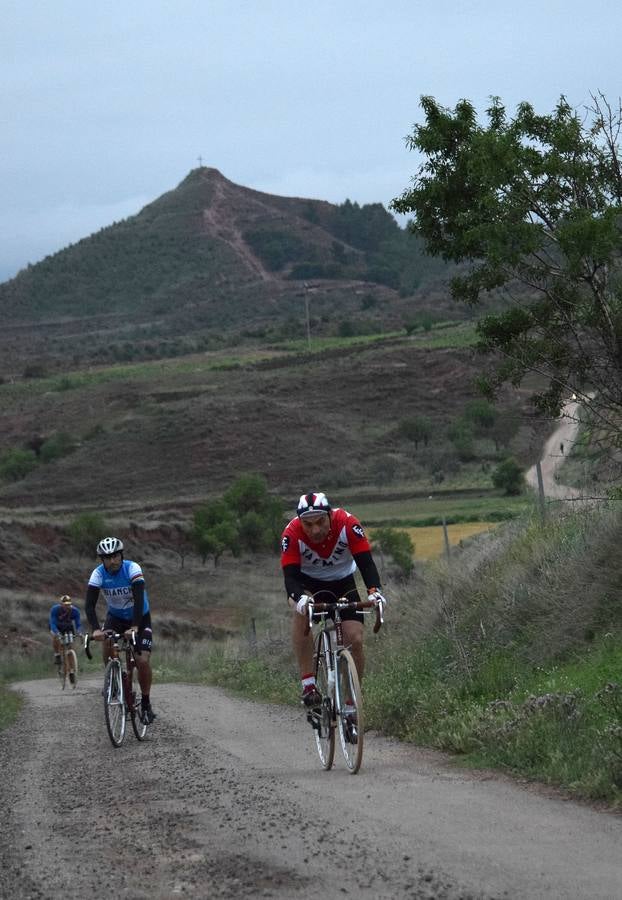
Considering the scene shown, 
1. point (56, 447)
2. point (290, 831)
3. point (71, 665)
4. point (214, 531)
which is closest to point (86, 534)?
point (214, 531)

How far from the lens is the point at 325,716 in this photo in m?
10.8

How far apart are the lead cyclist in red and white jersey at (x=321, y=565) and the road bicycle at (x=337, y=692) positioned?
0.09 metres

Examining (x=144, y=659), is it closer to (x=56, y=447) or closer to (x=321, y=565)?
(x=321, y=565)

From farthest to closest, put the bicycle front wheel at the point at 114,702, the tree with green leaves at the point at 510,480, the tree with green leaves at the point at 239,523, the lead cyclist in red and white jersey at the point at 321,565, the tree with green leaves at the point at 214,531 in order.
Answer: the tree with green leaves at the point at 510,480 → the tree with green leaves at the point at 239,523 → the tree with green leaves at the point at 214,531 → the bicycle front wheel at the point at 114,702 → the lead cyclist in red and white jersey at the point at 321,565

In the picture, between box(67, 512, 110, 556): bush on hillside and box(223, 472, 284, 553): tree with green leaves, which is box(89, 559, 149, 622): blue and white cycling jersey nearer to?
box(67, 512, 110, 556): bush on hillside

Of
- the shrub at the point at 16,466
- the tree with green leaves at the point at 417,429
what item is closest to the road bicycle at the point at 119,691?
the tree with green leaves at the point at 417,429

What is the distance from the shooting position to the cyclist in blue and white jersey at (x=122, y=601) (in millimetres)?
13766

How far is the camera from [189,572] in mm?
58312

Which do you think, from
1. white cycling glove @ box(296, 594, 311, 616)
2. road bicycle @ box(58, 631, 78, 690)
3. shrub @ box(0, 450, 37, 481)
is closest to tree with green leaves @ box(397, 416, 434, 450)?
shrub @ box(0, 450, 37, 481)

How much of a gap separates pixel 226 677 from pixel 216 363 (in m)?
94.4

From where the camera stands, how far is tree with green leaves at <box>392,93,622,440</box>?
18.3 m

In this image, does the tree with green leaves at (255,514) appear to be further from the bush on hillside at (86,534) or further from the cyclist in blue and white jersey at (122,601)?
the cyclist in blue and white jersey at (122,601)

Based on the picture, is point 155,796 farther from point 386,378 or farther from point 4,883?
point 386,378

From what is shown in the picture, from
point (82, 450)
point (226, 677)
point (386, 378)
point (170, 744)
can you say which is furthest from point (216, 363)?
point (170, 744)
